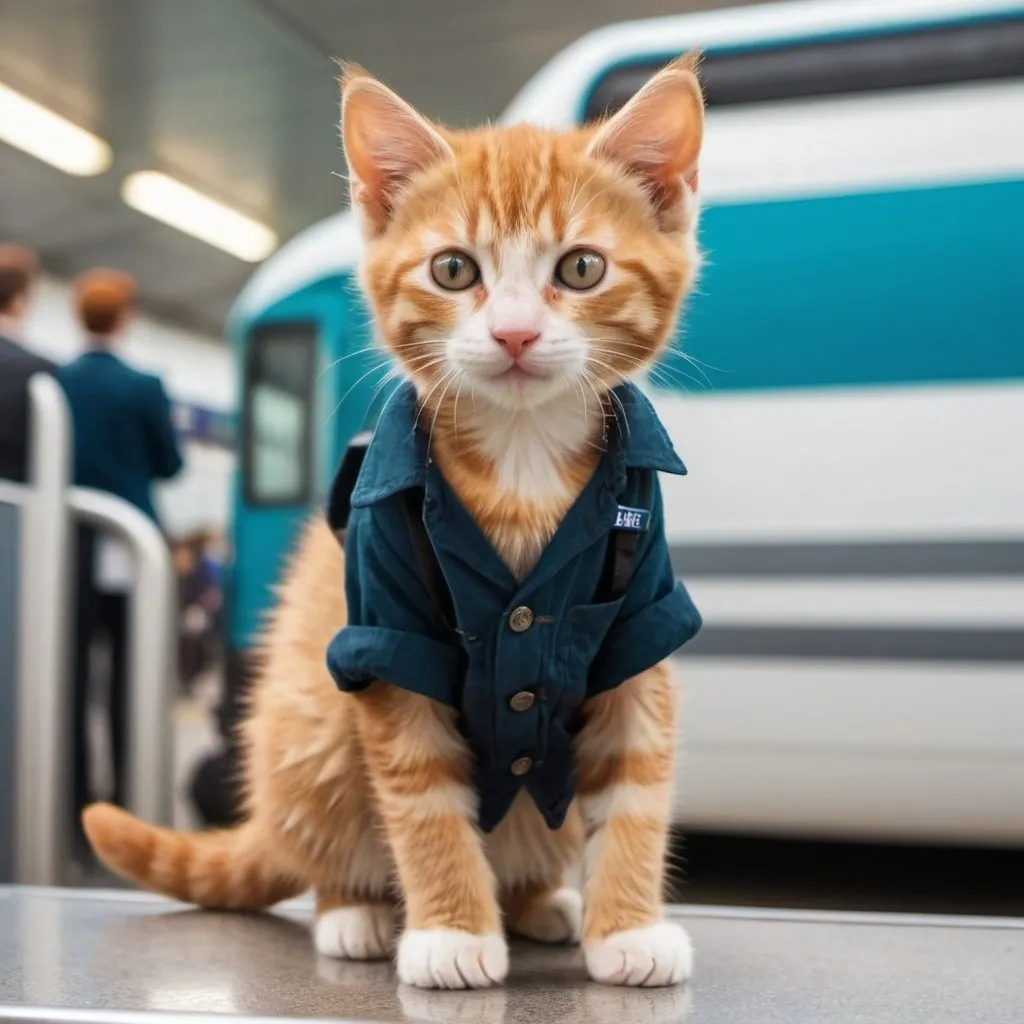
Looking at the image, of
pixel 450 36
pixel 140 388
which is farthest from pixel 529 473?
pixel 450 36

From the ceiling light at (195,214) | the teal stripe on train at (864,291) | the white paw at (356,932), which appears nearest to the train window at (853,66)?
the teal stripe on train at (864,291)

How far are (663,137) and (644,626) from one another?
370mm

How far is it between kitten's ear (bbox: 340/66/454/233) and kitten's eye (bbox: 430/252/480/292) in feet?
0.29

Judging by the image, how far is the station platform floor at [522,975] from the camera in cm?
80

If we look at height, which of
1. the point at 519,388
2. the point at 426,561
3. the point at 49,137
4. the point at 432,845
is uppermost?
the point at 49,137

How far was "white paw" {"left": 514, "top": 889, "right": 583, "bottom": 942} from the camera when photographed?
1.03 m

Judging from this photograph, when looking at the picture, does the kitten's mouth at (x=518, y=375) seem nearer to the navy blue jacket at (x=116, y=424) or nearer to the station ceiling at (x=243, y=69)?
the navy blue jacket at (x=116, y=424)

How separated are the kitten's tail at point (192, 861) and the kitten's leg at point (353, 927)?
3.0 inches

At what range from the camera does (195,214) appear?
15.2ft

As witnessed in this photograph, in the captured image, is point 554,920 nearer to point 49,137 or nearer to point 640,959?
point 640,959

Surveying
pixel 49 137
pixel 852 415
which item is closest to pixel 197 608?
pixel 49 137

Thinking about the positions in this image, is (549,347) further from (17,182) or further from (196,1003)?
(17,182)

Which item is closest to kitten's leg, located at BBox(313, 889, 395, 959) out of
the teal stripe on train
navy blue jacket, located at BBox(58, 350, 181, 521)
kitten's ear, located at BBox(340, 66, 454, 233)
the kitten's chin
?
the kitten's chin

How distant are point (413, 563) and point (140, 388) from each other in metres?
1.73
